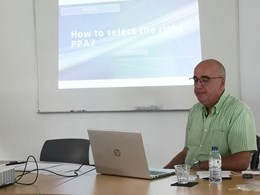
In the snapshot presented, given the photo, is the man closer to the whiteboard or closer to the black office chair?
the black office chair

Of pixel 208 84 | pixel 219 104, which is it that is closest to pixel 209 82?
pixel 208 84

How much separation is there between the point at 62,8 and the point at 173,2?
112cm

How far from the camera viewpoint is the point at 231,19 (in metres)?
3.57

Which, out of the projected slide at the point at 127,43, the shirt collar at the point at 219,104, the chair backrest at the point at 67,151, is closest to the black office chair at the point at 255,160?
the shirt collar at the point at 219,104

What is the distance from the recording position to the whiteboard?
11.8 ft

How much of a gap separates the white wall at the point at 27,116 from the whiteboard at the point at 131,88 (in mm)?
87

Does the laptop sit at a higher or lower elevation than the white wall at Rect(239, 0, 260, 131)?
lower

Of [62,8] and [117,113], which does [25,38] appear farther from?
[117,113]

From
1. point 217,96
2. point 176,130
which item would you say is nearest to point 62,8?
point 176,130

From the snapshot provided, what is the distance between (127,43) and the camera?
3922mm

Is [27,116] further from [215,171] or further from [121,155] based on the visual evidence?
[215,171]

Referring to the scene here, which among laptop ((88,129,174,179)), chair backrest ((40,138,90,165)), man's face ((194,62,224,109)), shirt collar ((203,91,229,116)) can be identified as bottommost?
chair backrest ((40,138,90,165))

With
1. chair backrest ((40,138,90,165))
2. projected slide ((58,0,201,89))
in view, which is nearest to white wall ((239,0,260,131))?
projected slide ((58,0,201,89))

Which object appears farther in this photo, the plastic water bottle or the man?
the man
